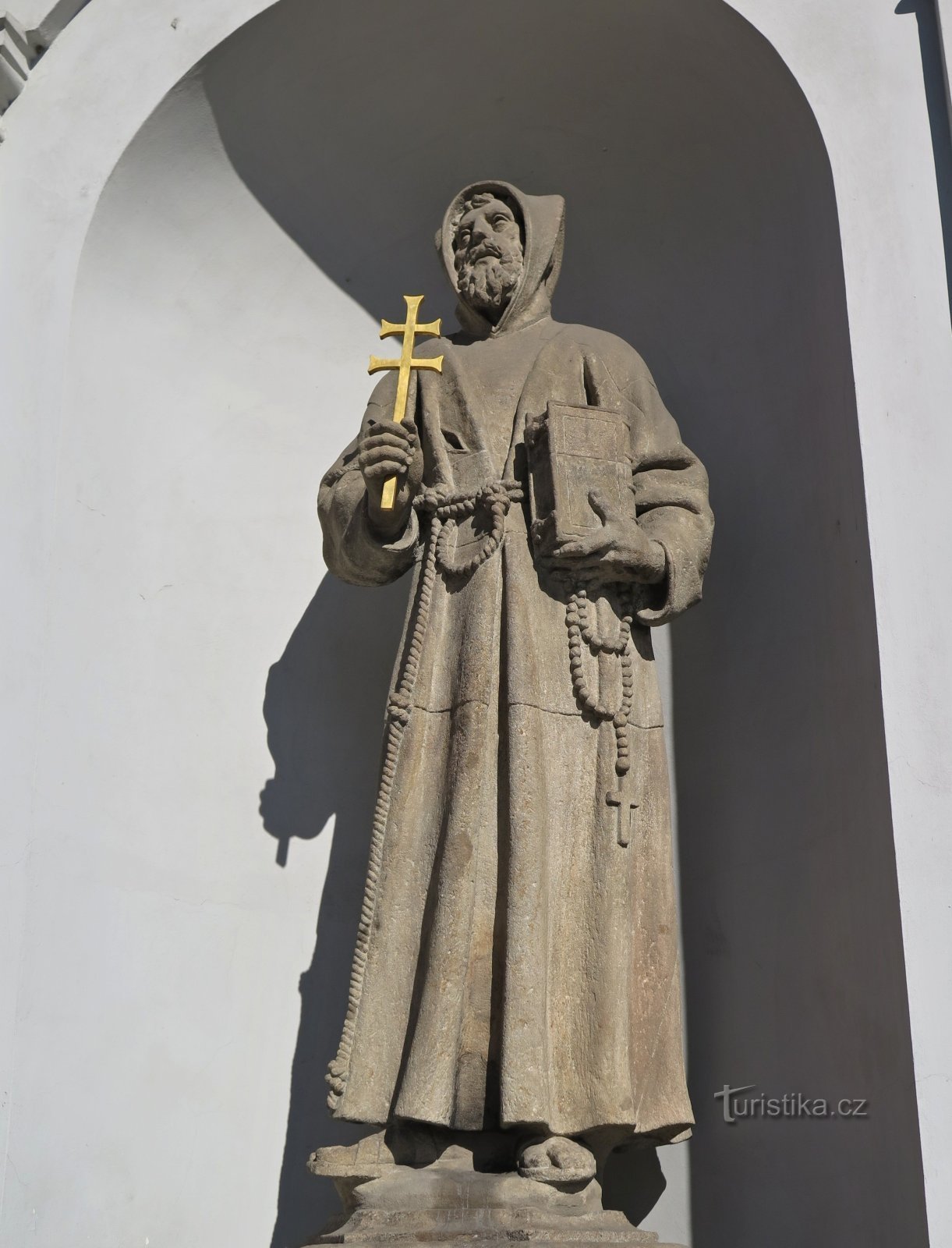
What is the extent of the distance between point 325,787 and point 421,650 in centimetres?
111

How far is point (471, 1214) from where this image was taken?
346cm

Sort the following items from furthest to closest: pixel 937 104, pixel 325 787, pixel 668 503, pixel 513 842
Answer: pixel 325 787
pixel 937 104
pixel 668 503
pixel 513 842

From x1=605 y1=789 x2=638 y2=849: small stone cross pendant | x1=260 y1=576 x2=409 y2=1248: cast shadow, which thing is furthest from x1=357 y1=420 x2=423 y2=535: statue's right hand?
x1=260 y1=576 x2=409 y2=1248: cast shadow

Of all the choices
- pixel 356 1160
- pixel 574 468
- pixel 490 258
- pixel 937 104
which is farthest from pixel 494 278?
pixel 356 1160

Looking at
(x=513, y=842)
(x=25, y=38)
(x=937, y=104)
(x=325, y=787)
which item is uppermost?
(x=25, y=38)

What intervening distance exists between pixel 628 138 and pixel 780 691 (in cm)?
193

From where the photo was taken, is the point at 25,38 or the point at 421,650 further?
the point at 25,38

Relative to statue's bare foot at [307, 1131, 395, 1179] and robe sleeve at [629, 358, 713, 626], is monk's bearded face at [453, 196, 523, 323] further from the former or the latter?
statue's bare foot at [307, 1131, 395, 1179]

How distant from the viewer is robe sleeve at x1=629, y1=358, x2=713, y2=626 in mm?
4094

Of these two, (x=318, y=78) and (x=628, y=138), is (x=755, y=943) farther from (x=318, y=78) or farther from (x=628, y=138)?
(x=318, y=78)

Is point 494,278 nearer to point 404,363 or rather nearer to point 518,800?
point 404,363

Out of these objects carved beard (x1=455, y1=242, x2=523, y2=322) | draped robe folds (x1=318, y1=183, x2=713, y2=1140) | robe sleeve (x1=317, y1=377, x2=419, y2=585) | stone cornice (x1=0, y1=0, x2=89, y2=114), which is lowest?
draped robe folds (x1=318, y1=183, x2=713, y2=1140)

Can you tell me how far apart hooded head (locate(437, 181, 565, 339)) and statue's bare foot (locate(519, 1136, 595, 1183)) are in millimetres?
2097

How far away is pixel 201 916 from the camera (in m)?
4.73
